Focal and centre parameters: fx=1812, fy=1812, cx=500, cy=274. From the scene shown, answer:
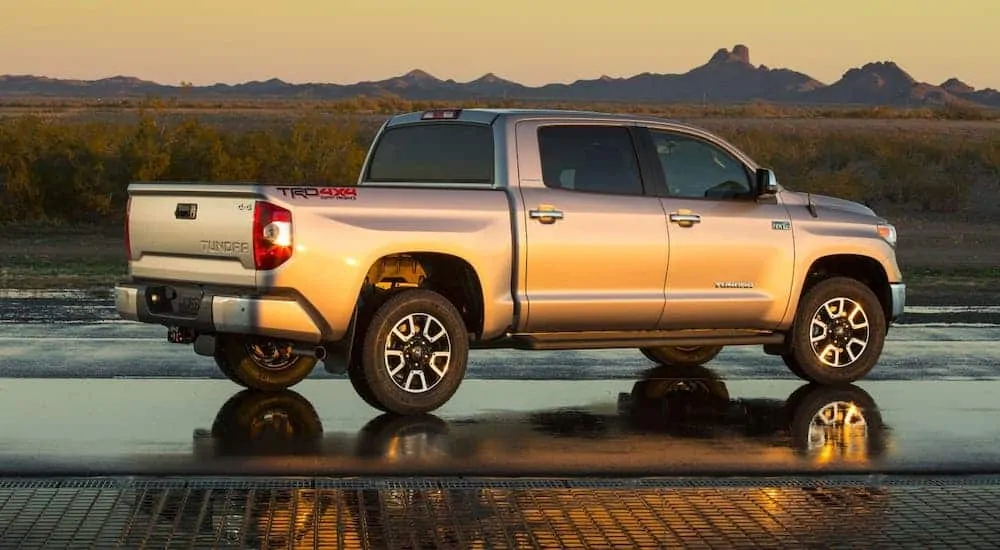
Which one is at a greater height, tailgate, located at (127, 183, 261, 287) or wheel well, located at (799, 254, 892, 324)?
tailgate, located at (127, 183, 261, 287)

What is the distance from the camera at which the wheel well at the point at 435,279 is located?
1145 cm

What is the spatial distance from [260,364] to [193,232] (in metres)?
1.31

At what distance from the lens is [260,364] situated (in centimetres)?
1206

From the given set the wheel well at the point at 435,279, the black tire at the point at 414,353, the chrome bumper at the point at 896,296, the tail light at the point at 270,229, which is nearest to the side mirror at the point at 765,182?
the chrome bumper at the point at 896,296

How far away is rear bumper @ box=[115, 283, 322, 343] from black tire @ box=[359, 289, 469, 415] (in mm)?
404

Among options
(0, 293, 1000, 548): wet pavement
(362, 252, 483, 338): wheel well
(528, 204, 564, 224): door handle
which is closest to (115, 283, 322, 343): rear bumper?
(0, 293, 1000, 548): wet pavement

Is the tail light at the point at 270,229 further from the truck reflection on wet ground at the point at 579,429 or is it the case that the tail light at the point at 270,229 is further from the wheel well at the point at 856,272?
the wheel well at the point at 856,272

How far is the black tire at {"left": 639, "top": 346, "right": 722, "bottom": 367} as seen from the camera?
1392 cm

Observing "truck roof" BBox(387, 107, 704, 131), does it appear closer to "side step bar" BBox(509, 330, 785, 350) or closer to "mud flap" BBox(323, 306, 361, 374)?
"side step bar" BBox(509, 330, 785, 350)

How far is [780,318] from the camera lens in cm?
1280

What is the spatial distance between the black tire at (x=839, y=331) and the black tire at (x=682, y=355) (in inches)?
40.5

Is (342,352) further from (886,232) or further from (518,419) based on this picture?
(886,232)

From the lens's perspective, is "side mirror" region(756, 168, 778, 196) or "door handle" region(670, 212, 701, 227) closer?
"door handle" region(670, 212, 701, 227)

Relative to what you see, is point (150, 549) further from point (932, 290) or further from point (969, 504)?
point (932, 290)
